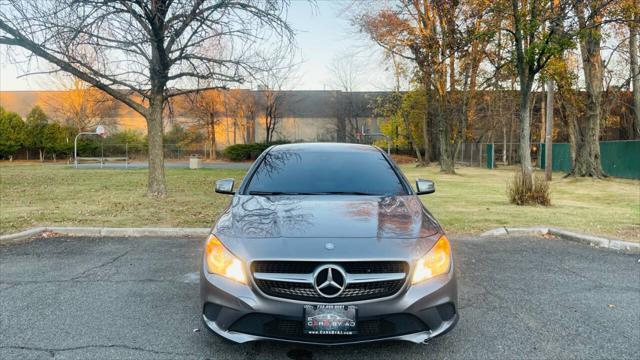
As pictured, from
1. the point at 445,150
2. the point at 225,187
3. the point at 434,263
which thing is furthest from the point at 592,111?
the point at 434,263

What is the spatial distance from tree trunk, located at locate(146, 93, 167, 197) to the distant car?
8945mm

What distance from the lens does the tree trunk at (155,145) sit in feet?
37.7

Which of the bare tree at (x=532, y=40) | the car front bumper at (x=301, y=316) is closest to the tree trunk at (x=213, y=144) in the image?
the bare tree at (x=532, y=40)

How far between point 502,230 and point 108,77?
9.06m

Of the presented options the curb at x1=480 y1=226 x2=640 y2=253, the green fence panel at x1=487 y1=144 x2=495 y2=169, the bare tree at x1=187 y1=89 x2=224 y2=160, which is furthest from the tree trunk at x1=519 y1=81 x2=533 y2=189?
the bare tree at x1=187 y1=89 x2=224 y2=160

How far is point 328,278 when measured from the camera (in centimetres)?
276

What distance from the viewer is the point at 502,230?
764cm

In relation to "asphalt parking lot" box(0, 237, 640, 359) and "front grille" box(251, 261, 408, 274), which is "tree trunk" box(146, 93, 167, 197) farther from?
"front grille" box(251, 261, 408, 274)

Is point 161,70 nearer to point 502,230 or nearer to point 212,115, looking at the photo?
point 502,230

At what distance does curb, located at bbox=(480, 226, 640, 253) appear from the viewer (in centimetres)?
667

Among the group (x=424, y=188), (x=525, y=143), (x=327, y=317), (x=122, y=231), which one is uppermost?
(x=525, y=143)

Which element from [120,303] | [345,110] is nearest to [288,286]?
[120,303]

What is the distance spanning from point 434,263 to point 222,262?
4.58ft

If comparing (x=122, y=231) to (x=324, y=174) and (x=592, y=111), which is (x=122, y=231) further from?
(x=592, y=111)
